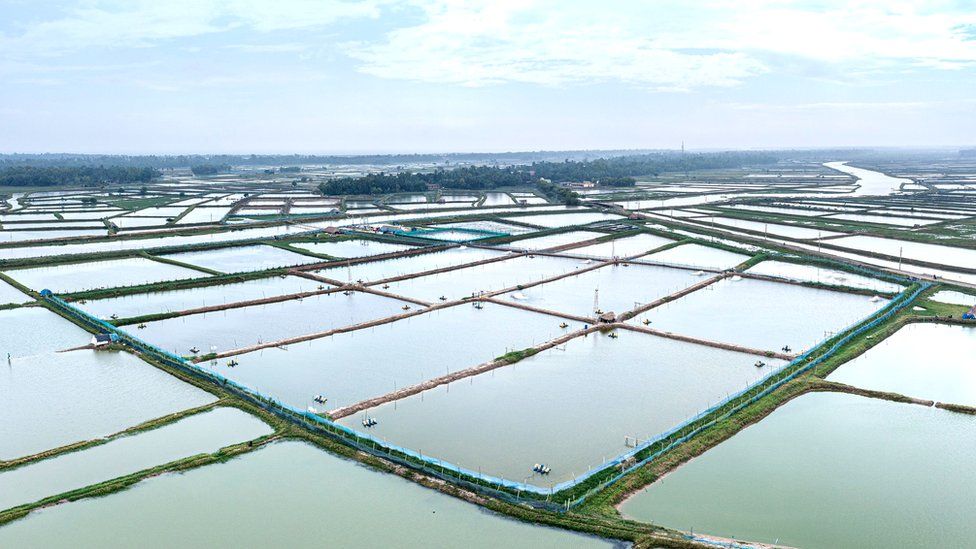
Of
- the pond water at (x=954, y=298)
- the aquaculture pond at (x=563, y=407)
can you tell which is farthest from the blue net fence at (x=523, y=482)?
the pond water at (x=954, y=298)

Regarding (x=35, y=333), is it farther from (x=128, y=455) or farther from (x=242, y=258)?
(x=242, y=258)

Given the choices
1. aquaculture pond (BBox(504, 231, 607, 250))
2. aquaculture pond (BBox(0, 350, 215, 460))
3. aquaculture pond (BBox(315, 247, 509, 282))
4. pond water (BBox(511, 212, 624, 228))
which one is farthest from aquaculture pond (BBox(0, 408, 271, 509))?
pond water (BBox(511, 212, 624, 228))

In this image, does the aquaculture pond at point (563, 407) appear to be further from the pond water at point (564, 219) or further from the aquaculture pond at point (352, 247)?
the pond water at point (564, 219)

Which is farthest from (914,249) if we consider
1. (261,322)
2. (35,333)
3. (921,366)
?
(35,333)

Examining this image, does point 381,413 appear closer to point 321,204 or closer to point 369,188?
point 321,204

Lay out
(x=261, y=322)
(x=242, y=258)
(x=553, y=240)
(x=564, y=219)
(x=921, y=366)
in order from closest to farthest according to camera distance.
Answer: (x=921, y=366) < (x=261, y=322) < (x=242, y=258) < (x=553, y=240) < (x=564, y=219)
